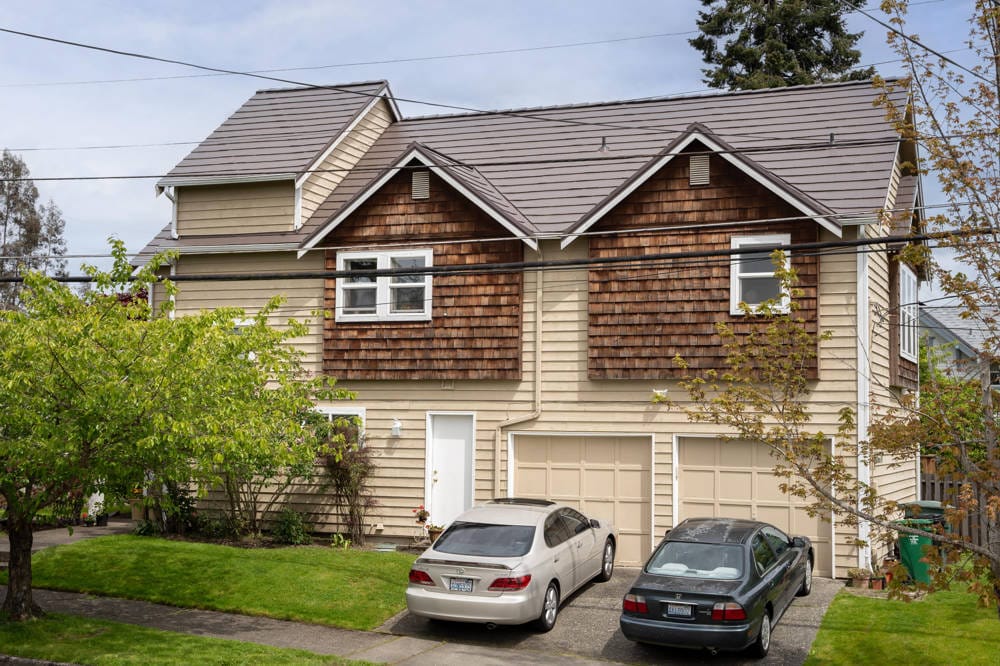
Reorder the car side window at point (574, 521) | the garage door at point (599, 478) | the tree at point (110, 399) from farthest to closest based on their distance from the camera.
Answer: the garage door at point (599, 478) < the car side window at point (574, 521) < the tree at point (110, 399)

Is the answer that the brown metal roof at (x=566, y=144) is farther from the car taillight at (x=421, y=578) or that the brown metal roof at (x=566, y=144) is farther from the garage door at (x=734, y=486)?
the car taillight at (x=421, y=578)

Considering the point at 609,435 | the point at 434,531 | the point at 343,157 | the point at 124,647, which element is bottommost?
the point at 124,647

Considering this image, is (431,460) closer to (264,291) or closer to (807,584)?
→ (264,291)

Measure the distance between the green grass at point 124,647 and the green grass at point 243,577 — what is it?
5.79 feet

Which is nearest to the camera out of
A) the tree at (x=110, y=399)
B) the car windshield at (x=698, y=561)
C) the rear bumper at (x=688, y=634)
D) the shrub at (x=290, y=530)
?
the tree at (x=110, y=399)

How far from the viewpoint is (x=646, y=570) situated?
506 inches

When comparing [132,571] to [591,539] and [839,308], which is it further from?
[839,308]

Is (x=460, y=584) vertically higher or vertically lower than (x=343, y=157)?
lower

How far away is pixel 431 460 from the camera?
19.2 meters

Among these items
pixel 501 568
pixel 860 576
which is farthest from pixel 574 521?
pixel 860 576

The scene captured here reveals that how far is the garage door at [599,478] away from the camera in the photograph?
18.0m

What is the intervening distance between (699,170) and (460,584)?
8.73 metres

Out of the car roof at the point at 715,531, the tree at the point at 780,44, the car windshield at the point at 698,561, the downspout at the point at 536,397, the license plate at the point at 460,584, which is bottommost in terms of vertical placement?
the license plate at the point at 460,584

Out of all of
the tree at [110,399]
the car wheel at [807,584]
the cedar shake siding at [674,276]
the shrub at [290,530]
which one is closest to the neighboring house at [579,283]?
the cedar shake siding at [674,276]
